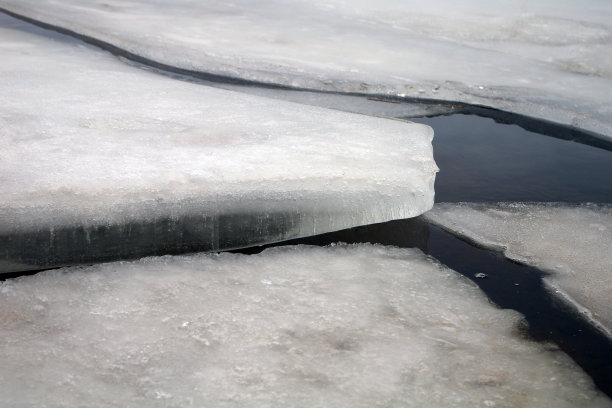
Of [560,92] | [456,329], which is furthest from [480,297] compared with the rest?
[560,92]

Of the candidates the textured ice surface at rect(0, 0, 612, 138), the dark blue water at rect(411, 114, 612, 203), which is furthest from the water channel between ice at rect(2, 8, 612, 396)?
the textured ice surface at rect(0, 0, 612, 138)

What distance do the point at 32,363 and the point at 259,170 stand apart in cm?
81

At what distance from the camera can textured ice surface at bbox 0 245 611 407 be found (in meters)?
1.24

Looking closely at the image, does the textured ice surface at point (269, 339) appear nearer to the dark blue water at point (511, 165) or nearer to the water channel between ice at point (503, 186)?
the water channel between ice at point (503, 186)

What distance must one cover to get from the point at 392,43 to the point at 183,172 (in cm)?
223

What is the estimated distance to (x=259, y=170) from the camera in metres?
1.93

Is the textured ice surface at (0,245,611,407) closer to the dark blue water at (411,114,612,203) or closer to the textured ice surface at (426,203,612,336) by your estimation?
the textured ice surface at (426,203,612,336)

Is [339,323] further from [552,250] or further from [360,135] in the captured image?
[360,135]

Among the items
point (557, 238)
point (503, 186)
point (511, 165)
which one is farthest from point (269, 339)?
point (511, 165)

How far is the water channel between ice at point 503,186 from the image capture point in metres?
1.55

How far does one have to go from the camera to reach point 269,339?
139cm

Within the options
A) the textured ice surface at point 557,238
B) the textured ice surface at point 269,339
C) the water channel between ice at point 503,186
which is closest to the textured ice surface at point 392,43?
the water channel between ice at point 503,186

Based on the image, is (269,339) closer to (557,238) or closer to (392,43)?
(557,238)

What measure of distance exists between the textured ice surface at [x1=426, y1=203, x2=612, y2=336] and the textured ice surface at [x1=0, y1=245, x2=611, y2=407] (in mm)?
211
